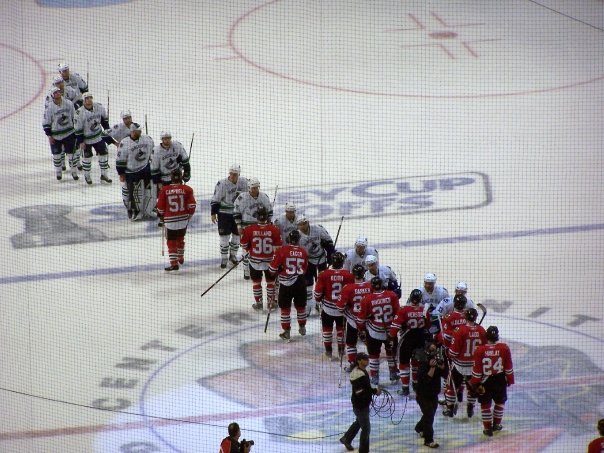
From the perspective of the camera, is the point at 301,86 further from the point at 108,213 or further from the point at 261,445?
the point at 261,445

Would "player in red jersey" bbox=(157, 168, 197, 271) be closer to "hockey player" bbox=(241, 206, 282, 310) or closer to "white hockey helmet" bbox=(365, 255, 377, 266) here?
"hockey player" bbox=(241, 206, 282, 310)

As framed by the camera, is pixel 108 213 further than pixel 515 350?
Yes

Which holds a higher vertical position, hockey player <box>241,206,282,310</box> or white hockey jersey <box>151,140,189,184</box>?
white hockey jersey <box>151,140,189,184</box>

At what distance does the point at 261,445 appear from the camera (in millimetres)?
11445

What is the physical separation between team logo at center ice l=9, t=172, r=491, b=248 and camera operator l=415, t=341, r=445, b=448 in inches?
199

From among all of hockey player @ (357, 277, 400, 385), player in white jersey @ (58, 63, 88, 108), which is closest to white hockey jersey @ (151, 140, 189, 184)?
player in white jersey @ (58, 63, 88, 108)

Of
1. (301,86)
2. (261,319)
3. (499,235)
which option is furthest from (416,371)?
(301,86)

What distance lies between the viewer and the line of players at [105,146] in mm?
15633

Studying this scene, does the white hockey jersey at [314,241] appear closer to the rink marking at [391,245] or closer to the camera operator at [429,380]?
the rink marking at [391,245]

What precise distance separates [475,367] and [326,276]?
1860 mm

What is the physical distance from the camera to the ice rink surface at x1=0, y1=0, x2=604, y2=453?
12000mm

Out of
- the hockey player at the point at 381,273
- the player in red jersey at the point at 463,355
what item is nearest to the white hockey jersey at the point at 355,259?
the hockey player at the point at 381,273

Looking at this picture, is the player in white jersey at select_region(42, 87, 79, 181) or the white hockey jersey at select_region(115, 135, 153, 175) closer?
the white hockey jersey at select_region(115, 135, 153, 175)

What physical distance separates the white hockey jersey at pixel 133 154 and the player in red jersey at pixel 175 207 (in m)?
1.16
